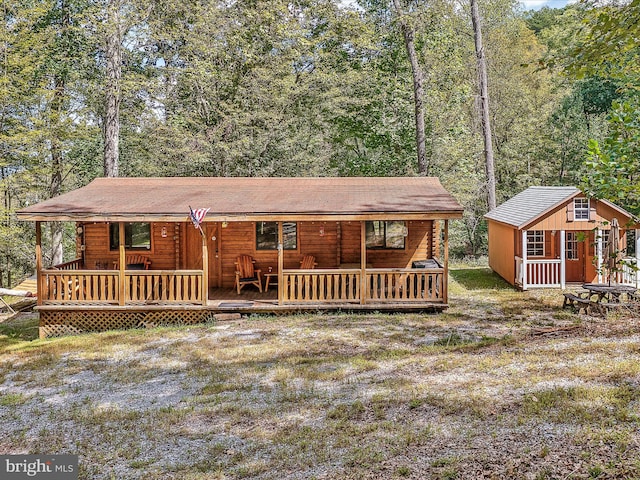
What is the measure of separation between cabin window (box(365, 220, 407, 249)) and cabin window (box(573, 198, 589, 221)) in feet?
17.3

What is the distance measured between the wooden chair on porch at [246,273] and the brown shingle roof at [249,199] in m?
1.79

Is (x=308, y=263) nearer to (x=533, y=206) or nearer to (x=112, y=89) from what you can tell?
(x=533, y=206)

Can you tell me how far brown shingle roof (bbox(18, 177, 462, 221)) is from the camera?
10516 mm

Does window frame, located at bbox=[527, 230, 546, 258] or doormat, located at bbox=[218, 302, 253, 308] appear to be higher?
window frame, located at bbox=[527, 230, 546, 258]

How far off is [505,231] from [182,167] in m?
13.5

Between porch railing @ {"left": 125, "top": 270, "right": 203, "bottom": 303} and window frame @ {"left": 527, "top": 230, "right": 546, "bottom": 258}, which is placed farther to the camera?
window frame @ {"left": 527, "top": 230, "right": 546, "bottom": 258}

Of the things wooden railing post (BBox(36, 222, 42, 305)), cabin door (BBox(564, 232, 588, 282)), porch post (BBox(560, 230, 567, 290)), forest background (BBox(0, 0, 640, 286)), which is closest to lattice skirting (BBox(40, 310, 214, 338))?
wooden railing post (BBox(36, 222, 42, 305))

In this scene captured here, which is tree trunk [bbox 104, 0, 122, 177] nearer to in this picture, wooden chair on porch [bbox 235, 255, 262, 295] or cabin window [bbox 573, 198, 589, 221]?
wooden chair on porch [bbox 235, 255, 262, 295]

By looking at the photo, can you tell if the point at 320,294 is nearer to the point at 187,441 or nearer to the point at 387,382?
the point at 387,382

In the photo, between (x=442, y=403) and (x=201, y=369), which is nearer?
(x=442, y=403)

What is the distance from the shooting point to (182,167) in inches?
802

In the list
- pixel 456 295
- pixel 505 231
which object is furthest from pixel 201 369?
pixel 505 231

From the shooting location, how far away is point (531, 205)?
15.2 m

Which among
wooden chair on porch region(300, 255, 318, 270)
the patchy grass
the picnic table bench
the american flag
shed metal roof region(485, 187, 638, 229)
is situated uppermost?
shed metal roof region(485, 187, 638, 229)
